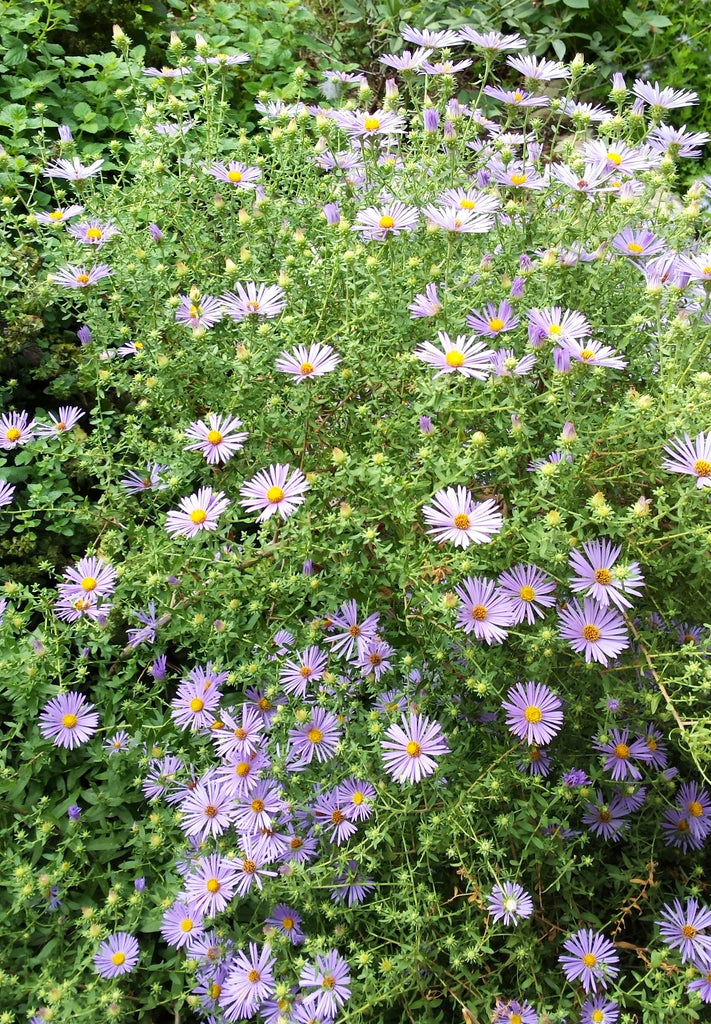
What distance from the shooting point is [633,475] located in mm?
1819

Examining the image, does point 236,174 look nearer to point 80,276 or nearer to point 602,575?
point 80,276

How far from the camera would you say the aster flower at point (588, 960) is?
1.75 meters

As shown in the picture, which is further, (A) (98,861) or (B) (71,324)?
(B) (71,324)

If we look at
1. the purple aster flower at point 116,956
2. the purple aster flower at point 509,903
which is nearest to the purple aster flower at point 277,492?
the purple aster flower at point 509,903

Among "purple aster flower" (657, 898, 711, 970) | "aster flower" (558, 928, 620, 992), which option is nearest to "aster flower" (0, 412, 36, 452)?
"aster flower" (558, 928, 620, 992)

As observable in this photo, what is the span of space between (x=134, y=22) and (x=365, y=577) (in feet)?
9.33

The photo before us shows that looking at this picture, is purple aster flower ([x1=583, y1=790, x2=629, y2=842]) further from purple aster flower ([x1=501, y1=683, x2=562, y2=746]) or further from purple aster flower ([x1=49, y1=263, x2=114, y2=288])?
purple aster flower ([x1=49, y1=263, x2=114, y2=288])

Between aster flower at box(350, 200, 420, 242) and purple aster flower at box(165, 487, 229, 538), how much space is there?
2.22 feet

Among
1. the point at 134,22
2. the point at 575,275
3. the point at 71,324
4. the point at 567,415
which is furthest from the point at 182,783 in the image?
the point at 134,22

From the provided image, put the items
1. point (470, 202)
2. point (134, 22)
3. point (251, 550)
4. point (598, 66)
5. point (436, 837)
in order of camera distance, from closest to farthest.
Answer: point (436, 837) → point (251, 550) → point (470, 202) → point (134, 22) → point (598, 66)

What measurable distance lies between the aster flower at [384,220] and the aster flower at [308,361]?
0.29m

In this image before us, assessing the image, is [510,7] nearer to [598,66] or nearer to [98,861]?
[598,66]

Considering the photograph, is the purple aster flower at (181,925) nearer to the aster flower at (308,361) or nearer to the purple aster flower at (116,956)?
the purple aster flower at (116,956)

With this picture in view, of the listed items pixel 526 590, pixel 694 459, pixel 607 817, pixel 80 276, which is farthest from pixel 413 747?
pixel 80 276
